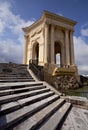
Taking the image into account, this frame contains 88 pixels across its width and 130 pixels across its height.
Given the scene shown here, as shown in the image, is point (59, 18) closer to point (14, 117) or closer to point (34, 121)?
point (34, 121)

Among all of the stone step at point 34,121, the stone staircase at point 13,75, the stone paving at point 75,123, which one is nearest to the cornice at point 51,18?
the stone staircase at point 13,75

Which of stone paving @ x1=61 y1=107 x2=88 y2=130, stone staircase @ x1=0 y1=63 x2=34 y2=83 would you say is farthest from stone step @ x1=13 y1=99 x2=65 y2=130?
stone staircase @ x1=0 y1=63 x2=34 y2=83

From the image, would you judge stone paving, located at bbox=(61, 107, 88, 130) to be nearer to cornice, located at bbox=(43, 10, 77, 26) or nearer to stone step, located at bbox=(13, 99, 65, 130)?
stone step, located at bbox=(13, 99, 65, 130)

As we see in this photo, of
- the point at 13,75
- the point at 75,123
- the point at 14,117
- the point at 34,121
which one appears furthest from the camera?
the point at 13,75

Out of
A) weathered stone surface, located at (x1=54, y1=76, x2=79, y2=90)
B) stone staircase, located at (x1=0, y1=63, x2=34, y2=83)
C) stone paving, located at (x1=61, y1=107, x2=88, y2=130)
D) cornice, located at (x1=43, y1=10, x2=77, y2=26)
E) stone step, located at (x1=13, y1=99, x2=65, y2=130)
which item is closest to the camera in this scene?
stone step, located at (x1=13, y1=99, x2=65, y2=130)

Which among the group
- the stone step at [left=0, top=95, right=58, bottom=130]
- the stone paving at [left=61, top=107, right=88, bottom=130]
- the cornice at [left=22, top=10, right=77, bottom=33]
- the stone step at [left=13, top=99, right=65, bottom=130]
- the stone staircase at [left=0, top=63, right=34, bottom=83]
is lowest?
the stone paving at [left=61, top=107, right=88, bottom=130]

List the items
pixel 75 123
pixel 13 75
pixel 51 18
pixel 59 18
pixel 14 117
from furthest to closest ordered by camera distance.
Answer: pixel 59 18 < pixel 51 18 < pixel 13 75 < pixel 75 123 < pixel 14 117

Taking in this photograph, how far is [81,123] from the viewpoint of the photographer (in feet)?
11.8

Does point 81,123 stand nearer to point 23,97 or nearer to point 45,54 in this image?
point 23,97

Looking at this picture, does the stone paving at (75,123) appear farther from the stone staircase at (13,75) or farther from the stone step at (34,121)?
the stone staircase at (13,75)

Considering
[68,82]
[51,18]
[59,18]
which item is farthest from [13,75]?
[59,18]

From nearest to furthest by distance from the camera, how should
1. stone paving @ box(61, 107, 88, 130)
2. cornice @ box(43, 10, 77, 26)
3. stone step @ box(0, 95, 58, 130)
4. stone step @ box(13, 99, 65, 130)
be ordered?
stone step @ box(0, 95, 58, 130) < stone step @ box(13, 99, 65, 130) < stone paving @ box(61, 107, 88, 130) < cornice @ box(43, 10, 77, 26)

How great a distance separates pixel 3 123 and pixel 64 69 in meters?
14.2

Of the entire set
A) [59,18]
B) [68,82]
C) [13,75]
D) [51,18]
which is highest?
[59,18]
